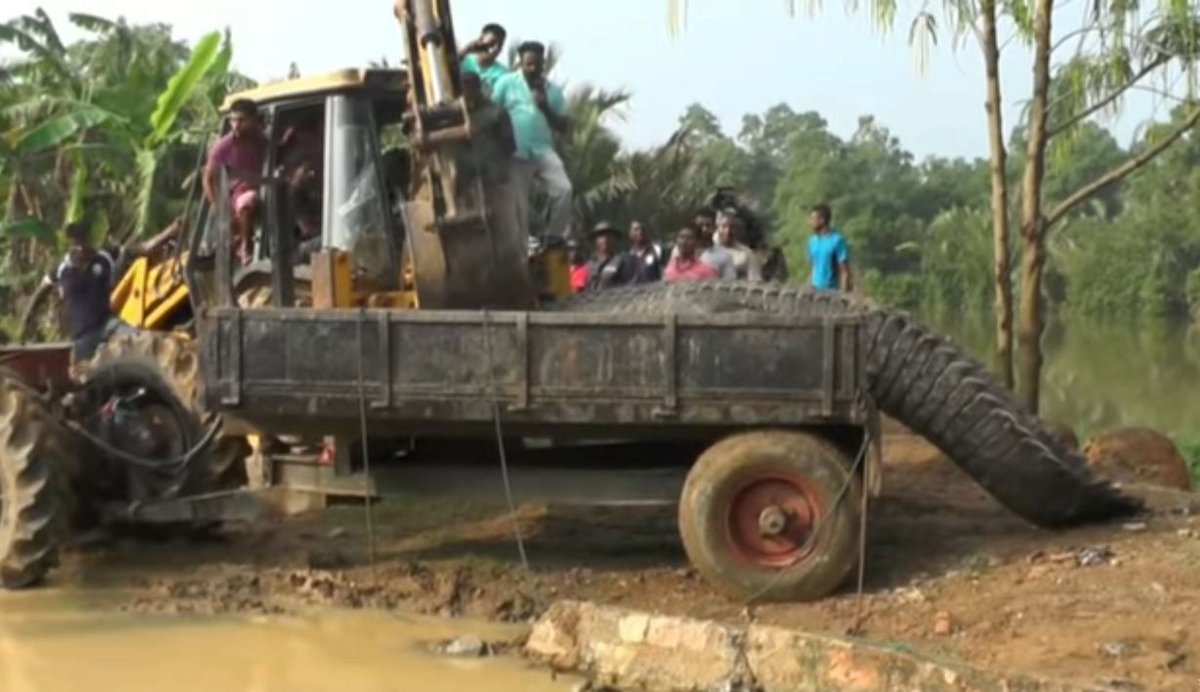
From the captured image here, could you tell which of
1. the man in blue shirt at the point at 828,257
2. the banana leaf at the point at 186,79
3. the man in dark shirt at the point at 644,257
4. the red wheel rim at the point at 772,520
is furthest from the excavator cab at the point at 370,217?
the banana leaf at the point at 186,79

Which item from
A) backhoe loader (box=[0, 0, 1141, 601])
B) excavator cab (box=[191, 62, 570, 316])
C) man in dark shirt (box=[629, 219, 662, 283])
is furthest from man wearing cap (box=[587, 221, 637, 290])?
backhoe loader (box=[0, 0, 1141, 601])

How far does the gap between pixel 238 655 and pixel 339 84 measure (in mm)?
3108

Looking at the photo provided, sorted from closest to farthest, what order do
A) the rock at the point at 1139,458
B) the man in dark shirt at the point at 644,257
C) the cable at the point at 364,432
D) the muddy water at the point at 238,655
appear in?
the muddy water at the point at 238,655 → the cable at the point at 364,432 → the rock at the point at 1139,458 → the man in dark shirt at the point at 644,257

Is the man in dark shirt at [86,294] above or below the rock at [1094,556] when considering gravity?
above

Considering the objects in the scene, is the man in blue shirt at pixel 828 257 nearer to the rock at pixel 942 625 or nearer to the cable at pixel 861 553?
the cable at pixel 861 553

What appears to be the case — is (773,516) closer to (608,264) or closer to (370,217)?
(370,217)

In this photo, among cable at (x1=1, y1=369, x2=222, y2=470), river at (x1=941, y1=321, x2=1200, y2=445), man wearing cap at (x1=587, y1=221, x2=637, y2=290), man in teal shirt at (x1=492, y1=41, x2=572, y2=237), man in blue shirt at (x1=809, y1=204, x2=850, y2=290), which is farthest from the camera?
river at (x1=941, y1=321, x2=1200, y2=445)

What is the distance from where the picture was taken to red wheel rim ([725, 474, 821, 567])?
7574 mm

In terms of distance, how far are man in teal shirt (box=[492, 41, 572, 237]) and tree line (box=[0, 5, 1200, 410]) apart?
338cm

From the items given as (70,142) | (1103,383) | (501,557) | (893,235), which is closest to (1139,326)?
(893,235)

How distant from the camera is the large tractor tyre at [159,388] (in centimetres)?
920

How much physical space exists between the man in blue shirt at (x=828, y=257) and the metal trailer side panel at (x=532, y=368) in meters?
5.38

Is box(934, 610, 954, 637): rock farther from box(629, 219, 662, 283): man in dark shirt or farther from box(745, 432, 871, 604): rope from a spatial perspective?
box(629, 219, 662, 283): man in dark shirt

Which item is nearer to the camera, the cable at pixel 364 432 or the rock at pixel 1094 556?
the rock at pixel 1094 556
